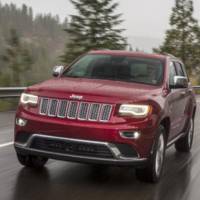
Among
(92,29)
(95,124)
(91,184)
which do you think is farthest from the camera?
(92,29)

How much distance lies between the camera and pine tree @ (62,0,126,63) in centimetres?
4231

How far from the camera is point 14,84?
20781 mm

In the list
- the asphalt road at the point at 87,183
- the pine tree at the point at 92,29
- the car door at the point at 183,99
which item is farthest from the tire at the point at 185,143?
the pine tree at the point at 92,29

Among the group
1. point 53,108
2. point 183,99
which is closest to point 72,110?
point 53,108

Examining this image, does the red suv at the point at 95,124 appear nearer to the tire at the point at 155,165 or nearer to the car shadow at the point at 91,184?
the tire at the point at 155,165

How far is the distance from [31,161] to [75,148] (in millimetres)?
1186

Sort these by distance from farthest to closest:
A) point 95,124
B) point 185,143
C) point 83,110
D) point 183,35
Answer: point 183,35
point 185,143
point 83,110
point 95,124

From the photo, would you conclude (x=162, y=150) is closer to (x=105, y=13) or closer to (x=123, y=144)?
(x=123, y=144)

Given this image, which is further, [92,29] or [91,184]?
[92,29]

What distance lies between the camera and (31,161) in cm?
755

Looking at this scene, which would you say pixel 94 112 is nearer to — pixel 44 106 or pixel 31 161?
pixel 44 106

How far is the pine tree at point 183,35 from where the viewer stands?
55.3 meters

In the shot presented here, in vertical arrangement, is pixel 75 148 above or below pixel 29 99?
below

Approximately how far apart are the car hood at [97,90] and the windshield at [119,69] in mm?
372
